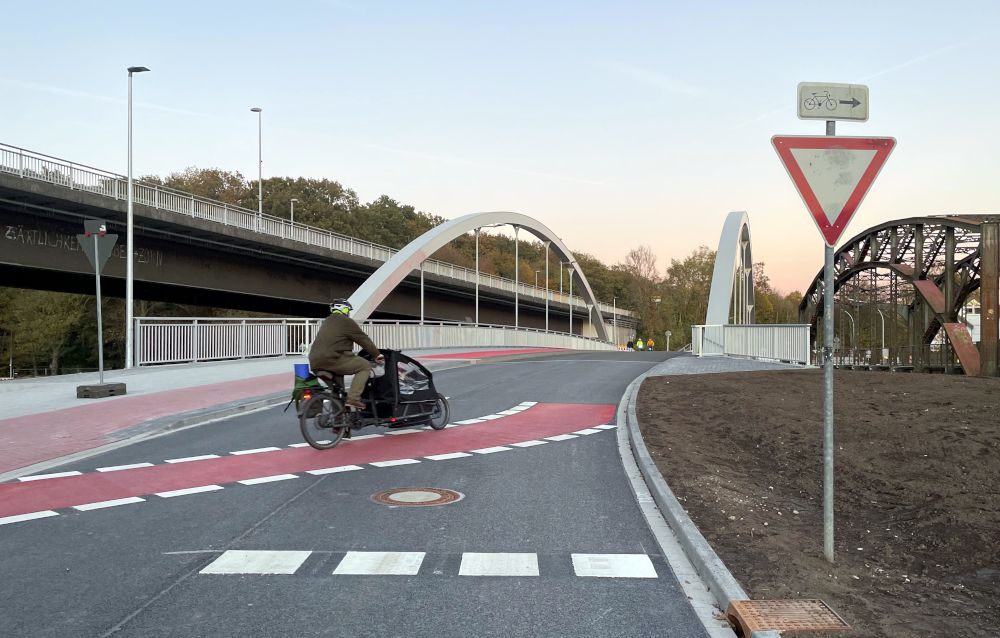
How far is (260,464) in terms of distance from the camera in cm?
858

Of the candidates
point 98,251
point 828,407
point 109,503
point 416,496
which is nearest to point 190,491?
point 109,503

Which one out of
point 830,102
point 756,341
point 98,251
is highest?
point 830,102

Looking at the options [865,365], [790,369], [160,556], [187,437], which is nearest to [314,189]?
[865,365]

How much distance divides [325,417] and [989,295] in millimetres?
25096

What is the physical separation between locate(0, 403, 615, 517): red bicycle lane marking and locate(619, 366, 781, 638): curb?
8.29ft

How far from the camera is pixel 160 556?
5105 millimetres

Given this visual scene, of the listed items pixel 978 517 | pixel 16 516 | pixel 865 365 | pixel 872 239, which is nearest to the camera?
pixel 16 516

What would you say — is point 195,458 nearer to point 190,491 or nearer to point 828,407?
point 190,491

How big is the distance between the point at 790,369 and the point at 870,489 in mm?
14571

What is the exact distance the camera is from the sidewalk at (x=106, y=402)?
9.81m

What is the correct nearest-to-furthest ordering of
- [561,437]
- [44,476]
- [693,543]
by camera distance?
1. [693,543]
2. [44,476]
3. [561,437]

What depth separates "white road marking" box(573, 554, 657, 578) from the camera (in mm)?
4809

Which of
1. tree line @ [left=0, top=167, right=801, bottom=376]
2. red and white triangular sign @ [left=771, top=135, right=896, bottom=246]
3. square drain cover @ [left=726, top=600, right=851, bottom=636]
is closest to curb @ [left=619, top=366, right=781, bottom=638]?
square drain cover @ [left=726, top=600, right=851, bottom=636]

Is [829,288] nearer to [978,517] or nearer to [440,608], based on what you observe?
[440,608]
